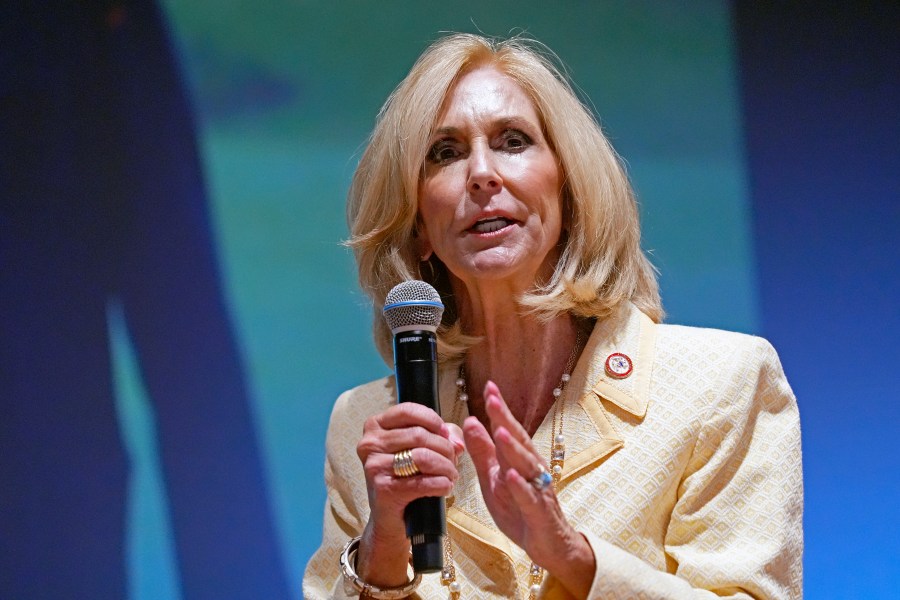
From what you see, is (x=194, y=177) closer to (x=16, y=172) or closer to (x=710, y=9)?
(x=16, y=172)

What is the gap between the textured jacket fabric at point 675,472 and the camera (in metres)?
1.70

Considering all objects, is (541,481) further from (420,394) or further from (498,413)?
(420,394)

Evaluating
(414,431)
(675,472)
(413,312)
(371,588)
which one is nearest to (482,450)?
(414,431)

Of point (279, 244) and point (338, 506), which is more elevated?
point (279, 244)

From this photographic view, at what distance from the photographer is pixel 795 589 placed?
172 centimetres

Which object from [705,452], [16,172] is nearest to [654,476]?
[705,452]

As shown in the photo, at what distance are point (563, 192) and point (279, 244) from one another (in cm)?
96

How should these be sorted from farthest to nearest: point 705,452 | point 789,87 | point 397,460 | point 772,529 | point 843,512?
point 789,87
point 843,512
point 705,452
point 772,529
point 397,460

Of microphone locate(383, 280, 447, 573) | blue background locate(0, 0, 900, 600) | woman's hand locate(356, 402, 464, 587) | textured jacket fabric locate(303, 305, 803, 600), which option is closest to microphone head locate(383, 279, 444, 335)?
microphone locate(383, 280, 447, 573)

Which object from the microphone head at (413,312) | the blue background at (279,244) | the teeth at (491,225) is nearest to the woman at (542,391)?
the teeth at (491,225)

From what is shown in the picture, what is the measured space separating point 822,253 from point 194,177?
1.75 m

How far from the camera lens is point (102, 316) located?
102 inches

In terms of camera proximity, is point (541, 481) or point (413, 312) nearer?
point (541, 481)

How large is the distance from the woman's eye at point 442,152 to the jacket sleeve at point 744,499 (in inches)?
29.5
